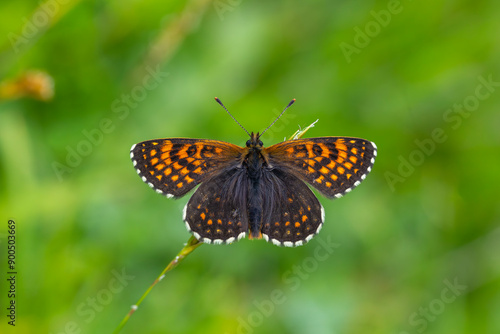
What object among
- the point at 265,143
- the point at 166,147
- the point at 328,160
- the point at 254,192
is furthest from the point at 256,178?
the point at 265,143

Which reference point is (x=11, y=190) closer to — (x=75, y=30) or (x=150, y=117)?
(x=150, y=117)

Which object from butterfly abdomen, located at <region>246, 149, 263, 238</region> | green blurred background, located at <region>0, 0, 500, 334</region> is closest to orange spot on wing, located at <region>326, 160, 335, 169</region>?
butterfly abdomen, located at <region>246, 149, 263, 238</region>

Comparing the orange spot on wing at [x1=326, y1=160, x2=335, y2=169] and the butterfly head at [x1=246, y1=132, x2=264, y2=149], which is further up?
the butterfly head at [x1=246, y1=132, x2=264, y2=149]

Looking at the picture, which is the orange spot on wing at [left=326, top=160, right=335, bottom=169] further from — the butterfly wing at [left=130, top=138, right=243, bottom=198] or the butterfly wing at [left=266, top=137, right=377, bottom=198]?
the butterfly wing at [left=130, top=138, right=243, bottom=198]

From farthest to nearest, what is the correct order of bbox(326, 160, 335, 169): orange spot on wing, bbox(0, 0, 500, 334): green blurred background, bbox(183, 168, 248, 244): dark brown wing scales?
bbox(0, 0, 500, 334): green blurred background → bbox(326, 160, 335, 169): orange spot on wing → bbox(183, 168, 248, 244): dark brown wing scales

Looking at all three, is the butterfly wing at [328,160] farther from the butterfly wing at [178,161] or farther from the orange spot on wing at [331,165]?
the butterfly wing at [178,161]

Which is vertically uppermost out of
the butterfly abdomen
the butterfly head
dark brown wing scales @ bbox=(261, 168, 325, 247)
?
the butterfly head

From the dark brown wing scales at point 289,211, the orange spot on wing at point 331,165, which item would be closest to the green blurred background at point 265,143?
the dark brown wing scales at point 289,211
